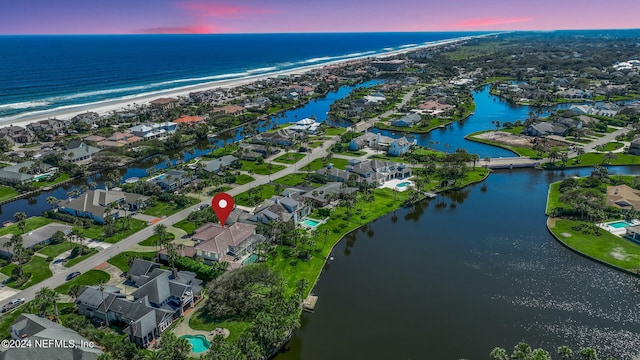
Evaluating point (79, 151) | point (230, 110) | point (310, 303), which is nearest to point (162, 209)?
point (310, 303)

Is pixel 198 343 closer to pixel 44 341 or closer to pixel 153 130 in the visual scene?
pixel 44 341

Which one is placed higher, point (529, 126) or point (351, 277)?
point (529, 126)

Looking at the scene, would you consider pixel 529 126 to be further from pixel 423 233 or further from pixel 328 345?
pixel 328 345

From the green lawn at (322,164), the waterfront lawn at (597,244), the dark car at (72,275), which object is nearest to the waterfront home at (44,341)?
the dark car at (72,275)

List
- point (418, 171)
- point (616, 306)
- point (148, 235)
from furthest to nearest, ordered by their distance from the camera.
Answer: point (418, 171) < point (148, 235) < point (616, 306)

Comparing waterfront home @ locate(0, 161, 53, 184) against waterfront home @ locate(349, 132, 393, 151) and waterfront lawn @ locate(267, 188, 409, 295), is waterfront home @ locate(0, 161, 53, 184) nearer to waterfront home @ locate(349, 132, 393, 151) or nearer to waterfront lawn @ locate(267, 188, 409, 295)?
waterfront lawn @ locate(267, 188, 409, 295)

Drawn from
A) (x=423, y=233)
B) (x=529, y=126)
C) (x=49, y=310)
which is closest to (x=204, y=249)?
(x=49, y=310)
